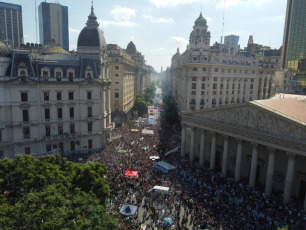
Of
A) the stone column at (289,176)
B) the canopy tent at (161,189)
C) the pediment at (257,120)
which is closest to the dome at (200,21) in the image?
the pediment at (257,120)

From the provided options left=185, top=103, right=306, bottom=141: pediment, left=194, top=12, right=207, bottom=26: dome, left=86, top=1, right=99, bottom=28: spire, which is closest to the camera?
left=185, top=103, right=306, bottom=141: pediment

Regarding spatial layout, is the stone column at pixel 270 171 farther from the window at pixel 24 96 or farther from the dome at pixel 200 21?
the dome at pixel 200 21

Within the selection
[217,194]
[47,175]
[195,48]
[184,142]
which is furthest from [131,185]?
[195,48]

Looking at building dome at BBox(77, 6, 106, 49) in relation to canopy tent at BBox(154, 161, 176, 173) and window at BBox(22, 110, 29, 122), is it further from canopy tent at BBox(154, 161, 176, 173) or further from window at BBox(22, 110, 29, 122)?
canopy tent at BBox(154, 161, 176, 173)

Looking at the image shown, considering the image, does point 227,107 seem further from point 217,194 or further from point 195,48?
point 195,48

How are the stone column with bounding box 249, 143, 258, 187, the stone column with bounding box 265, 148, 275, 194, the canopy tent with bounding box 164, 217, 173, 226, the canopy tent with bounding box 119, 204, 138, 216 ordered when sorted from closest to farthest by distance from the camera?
1. the canopy tent with bounding box 164, 217, 173, 226
2. the canopy tent with bounding box 119, 204, 138, 216
3. the stone column with bounding box 265, 148, 275, 194
4. the stone column with bounding box 249, 143, 258, 187

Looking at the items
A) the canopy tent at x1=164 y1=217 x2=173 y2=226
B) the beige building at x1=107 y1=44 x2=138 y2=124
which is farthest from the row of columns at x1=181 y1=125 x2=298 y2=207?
the beige building at x1=107 y1=44 x2=138 y2=124
